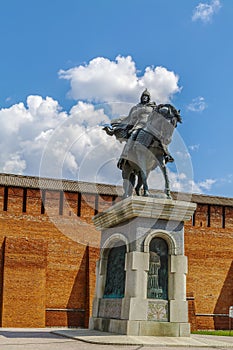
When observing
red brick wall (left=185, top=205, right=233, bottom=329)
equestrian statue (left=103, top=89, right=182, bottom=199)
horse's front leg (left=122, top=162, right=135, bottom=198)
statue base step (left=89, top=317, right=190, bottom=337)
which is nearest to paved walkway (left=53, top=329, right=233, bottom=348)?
statue base step (left=89, top=317, right=190, bottom=337)

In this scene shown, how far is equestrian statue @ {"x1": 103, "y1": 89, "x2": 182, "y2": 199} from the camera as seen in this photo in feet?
28.5

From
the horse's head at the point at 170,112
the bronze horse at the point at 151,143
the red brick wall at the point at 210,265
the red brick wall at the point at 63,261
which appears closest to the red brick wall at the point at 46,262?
Answer: the red brick wall at the point at 63,261

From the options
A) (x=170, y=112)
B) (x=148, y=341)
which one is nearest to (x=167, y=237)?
(x=148, y=341)

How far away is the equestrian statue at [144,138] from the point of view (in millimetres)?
8680

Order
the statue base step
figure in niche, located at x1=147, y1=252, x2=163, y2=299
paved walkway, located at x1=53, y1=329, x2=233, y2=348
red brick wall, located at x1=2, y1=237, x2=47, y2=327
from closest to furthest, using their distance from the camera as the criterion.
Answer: paved walkway, located at x1=53, y1=329, x2=233, y2=348 < the statue base step < figure in niche, located at x1=147, y1=252, x2=163, y2=299 < red brick wall, located at x1=2, y1=237, x2=47, y2=327

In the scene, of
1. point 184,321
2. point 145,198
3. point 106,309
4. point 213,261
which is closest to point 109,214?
point 145,198

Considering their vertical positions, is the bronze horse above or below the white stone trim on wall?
above

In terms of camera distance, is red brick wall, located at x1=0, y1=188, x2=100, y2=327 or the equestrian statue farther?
red brick wall, located at x1=0, y1=188, x2=100, y2=327

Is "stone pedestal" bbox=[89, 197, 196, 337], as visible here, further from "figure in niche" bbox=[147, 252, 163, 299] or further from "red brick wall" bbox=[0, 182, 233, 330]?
"red brick wall" bbox=[0, 182, 233, 330]

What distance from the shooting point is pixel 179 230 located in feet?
27.5

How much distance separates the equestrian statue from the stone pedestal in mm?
560

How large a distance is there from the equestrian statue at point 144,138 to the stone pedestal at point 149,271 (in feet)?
1.84

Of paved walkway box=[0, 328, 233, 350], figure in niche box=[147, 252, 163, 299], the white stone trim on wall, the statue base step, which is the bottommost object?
paved walkway box=[0, 328, 233, 350]

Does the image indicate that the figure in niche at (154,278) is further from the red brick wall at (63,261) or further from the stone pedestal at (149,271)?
the red brick wall at (63,261)
